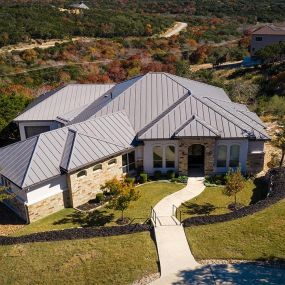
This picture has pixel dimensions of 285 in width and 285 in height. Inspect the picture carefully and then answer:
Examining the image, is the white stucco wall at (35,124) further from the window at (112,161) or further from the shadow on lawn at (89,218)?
the shadow on lawn at (89,218)

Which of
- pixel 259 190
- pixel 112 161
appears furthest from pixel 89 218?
pixel 259 190

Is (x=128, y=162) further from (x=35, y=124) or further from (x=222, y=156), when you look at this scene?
(x=35, y=124)

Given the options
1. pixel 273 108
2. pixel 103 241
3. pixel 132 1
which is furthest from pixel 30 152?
pixel 132 1

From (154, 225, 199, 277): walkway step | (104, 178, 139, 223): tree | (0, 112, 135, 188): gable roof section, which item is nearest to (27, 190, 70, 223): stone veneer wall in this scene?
(0, 112, 135, 188): gable roof section

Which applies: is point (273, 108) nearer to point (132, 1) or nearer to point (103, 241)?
point (103, 241)

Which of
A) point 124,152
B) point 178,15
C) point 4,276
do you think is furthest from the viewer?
point 178,15
